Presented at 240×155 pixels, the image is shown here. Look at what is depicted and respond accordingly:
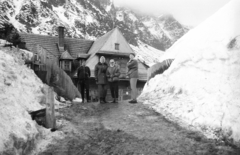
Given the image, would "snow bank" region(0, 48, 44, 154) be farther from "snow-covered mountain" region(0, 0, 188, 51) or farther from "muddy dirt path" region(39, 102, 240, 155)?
"snow-covered mountain" region(0, 0, 188, 51)

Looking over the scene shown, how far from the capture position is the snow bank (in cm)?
403

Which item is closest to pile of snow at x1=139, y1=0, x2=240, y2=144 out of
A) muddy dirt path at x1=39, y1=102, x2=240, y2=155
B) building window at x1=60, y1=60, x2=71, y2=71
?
muddy dirt path at x1=39, y1=102, x2=240, y2=155

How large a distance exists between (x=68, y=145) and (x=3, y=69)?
2314mm

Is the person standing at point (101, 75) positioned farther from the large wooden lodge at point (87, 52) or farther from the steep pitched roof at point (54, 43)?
the steep pitched roof at point (54, 43)

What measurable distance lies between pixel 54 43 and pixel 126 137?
73.8ft

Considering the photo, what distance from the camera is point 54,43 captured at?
2619 cm

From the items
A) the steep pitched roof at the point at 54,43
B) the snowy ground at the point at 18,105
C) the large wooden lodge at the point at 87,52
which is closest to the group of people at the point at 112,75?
the snowy ground at the point at 18,105

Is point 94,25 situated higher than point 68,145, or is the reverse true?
point 94,25

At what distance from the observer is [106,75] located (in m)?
9.34

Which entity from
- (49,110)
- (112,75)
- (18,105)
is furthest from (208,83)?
(18,105)

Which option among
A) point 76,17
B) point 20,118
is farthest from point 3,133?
point 76,17

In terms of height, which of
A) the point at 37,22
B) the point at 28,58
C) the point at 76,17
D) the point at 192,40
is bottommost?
the point at 28,58

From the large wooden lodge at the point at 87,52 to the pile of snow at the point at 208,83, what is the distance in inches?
535

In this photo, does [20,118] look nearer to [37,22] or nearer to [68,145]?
[68,145]
